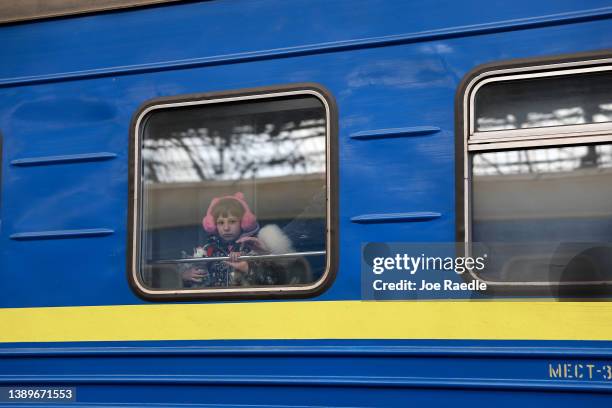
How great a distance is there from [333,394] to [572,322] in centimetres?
103

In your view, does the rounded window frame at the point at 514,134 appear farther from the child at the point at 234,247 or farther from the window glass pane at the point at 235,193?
the child at the point at 234,247

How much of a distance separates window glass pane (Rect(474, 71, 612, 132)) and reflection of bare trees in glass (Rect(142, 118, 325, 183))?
745mm

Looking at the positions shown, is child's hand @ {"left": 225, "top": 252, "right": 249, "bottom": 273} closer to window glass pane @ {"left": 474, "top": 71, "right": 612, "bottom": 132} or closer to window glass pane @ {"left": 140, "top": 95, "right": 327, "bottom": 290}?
window glass pane @ {"left": 140, "top": 95, "right": 327, "bottom": 290}

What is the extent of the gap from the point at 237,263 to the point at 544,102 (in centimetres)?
154

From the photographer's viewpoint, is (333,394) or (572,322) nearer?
(572,322)

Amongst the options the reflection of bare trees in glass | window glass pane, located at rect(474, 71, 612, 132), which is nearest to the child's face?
the reflection of bare trees in glass

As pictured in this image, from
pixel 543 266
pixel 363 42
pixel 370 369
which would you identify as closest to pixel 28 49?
pixel 363 42

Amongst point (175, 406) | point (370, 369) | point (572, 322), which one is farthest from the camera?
point (175, 406)

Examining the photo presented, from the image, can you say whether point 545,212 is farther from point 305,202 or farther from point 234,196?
point 234,196

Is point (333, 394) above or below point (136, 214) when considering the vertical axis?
below

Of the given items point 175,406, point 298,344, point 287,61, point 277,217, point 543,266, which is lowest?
point 175,406

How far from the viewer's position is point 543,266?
340 centimetres

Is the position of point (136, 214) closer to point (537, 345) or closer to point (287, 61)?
point (287, 61)

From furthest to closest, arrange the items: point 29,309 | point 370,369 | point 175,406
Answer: point 29,309 < point 175,406 < point 370,369
